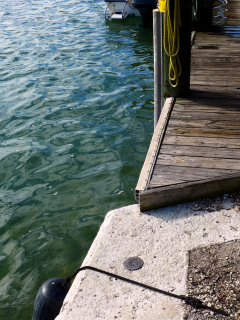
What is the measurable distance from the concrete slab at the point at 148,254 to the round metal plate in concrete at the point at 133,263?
27 millimetres

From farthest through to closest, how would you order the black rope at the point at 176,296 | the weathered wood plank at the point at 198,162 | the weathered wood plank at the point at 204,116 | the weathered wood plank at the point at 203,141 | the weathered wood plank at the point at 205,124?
1. the weathered wood plank at the point at 204,116
2. the weathered wood plank at the point at 205,124
3. the weathered wood plank at the point at 203,141
4. the weathered wood plank at the point at 198,162
5. the black rope at the point at 176,296

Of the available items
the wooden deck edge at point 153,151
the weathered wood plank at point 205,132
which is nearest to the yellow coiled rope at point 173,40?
the wooden deck edge at point 153,151

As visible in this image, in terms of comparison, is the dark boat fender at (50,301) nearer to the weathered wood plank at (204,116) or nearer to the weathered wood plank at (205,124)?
the weathered wood plank at (205,124)

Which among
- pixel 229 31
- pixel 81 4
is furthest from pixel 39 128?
pixel 81 4

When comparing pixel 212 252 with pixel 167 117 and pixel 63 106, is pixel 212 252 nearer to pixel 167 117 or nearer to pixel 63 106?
pixel 167 117

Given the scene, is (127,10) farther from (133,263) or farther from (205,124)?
A: (133,263)

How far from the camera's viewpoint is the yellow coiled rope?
4035 millimetres

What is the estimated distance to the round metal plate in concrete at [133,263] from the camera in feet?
8.30

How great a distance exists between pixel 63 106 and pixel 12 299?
4.48 meters

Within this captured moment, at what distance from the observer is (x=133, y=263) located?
2.57m

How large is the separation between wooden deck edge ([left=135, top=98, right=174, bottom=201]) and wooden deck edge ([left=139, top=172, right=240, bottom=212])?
0.10 metres

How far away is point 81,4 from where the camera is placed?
55.7ft

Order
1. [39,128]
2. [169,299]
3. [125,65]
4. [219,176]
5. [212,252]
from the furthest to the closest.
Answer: [125,65]
[39,128]
[219,176]
[212,252]
[169,299]

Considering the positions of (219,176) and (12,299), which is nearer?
(219,176)
